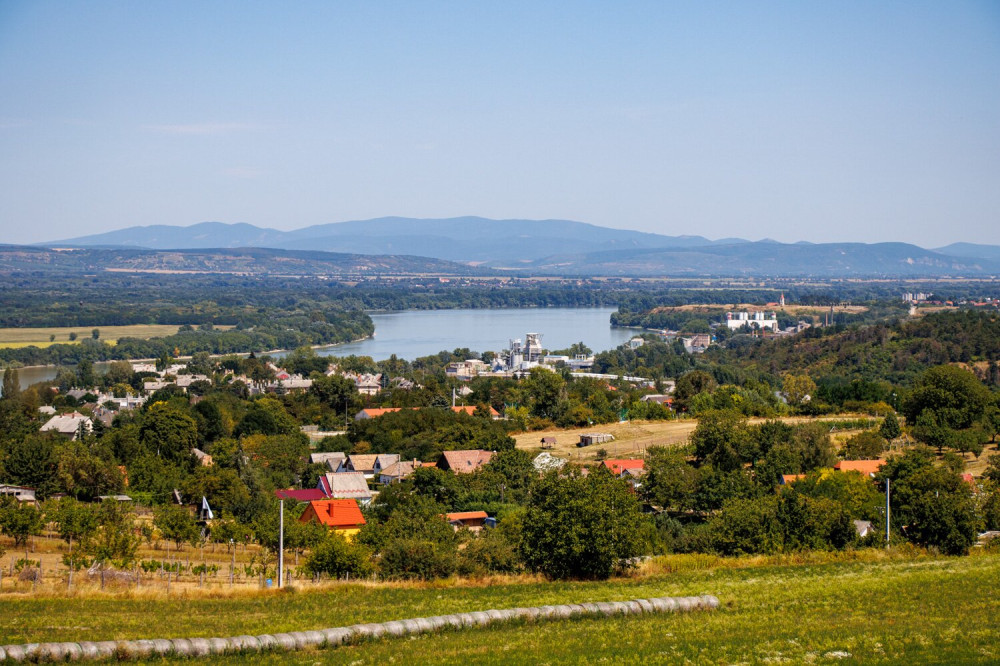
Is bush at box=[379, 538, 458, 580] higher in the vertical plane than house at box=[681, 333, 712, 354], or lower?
higher

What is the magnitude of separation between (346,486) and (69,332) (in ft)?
163

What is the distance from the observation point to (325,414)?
92.8 feet

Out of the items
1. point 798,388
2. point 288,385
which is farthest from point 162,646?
point 288,385

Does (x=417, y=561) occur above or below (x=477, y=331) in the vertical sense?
above

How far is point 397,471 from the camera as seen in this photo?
1989cm

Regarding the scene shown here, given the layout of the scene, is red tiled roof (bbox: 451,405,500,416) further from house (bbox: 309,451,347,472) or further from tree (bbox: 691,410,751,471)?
tree (bbox: 691,410,751,471)

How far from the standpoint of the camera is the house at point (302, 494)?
677 inches

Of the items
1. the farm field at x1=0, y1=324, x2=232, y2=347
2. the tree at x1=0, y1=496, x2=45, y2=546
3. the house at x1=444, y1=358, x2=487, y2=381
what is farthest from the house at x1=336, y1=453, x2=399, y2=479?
the farm field at x1=0, y1=324, x2=232, y2=347

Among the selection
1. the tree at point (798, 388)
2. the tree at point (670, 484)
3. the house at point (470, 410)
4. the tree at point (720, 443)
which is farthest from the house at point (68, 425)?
the tree at point (798, 388)

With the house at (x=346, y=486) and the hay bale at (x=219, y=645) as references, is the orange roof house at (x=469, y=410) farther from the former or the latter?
the hay bale at (x=219, y=645)

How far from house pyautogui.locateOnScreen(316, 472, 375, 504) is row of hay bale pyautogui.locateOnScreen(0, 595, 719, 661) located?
1066 cm

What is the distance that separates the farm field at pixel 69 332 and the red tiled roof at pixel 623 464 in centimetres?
4151

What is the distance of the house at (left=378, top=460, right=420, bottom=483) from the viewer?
64.3 feet

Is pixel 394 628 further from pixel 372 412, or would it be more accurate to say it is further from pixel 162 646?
pixel 372 412
